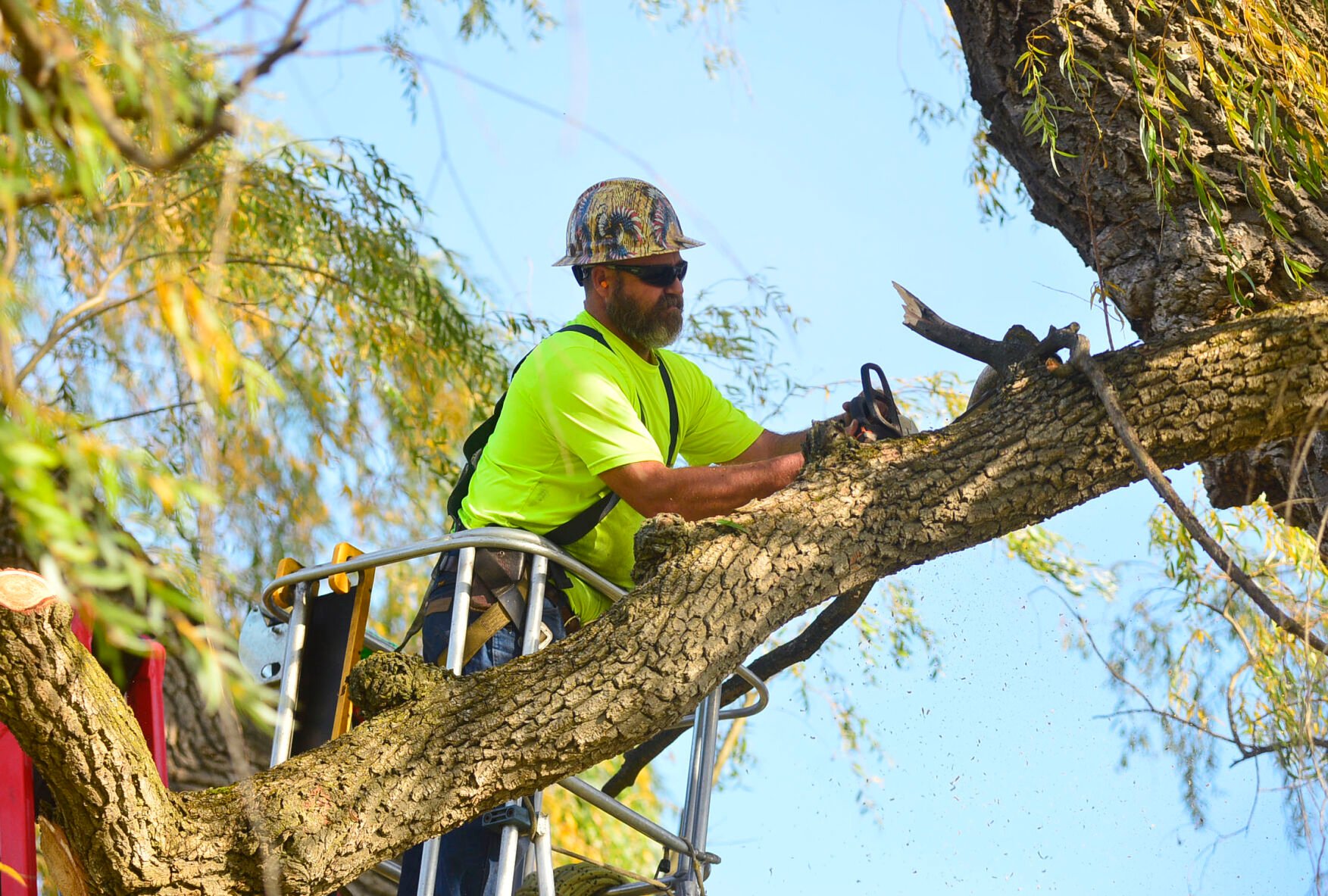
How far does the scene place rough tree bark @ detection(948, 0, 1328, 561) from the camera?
121 inches

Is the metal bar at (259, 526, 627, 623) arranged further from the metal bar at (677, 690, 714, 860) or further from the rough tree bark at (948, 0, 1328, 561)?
the rough tree bark at (948, 0, 1328, 561)

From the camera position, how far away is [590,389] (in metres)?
3.07

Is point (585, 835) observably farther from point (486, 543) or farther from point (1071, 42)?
point (1071, 42)

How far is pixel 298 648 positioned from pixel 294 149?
11.3 ft

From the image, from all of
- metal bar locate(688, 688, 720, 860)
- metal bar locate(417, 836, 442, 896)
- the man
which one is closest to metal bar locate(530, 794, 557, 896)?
the man

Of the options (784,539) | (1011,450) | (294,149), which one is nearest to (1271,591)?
(1011,450)

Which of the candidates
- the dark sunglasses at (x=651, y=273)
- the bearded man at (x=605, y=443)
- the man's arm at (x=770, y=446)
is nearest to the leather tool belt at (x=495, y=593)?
the bearded man at (x=605, y=443)

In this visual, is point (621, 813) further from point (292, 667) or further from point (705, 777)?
point (292, 667)

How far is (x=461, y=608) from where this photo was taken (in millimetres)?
2734

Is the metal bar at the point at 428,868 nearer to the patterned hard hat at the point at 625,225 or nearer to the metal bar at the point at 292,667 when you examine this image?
the metal bar at the point at 292,667

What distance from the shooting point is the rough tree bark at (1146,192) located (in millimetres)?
3082

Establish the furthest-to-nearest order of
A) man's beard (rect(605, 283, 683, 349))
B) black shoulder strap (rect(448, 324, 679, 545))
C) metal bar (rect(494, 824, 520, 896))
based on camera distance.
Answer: man's beard (rect(605, 283, 683, 349))
black shoulder strap (rect(448, 324, 679, 545))
metal bar (rect(494, 824, 520, 896))

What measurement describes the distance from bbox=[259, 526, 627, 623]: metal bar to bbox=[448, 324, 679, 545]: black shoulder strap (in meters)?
0.19

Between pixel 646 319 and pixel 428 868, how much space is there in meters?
1.55
